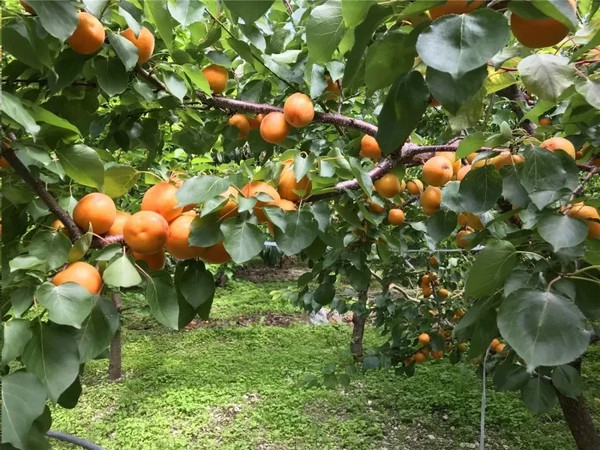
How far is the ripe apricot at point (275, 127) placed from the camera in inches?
35.6

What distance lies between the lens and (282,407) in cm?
302

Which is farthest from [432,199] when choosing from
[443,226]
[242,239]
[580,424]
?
[580,424]

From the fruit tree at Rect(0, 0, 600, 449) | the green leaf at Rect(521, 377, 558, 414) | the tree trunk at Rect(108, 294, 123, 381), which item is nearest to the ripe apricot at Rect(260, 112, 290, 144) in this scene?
the fruit tree at Rect(0, 0, 600, 449)

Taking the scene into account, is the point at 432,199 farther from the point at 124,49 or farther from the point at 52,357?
the point at 52,357

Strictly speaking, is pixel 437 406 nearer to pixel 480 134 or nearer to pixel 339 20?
pixel 480 134

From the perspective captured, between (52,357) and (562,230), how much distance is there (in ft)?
2.04

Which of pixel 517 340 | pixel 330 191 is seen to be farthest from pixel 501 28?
pixel 330 191

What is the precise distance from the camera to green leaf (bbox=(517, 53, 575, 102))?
1.70 feet

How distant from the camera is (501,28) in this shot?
337mm

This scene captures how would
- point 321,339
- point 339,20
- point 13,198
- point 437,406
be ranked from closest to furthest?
1. point 339,20
2. point 13,198
3. point 437,406
4. point 321,339

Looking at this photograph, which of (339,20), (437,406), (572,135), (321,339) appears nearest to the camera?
(339,20)

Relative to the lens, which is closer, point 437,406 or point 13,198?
point 13,198

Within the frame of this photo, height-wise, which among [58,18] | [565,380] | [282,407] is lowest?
[282,407]

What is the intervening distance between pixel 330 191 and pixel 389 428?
237 cm
